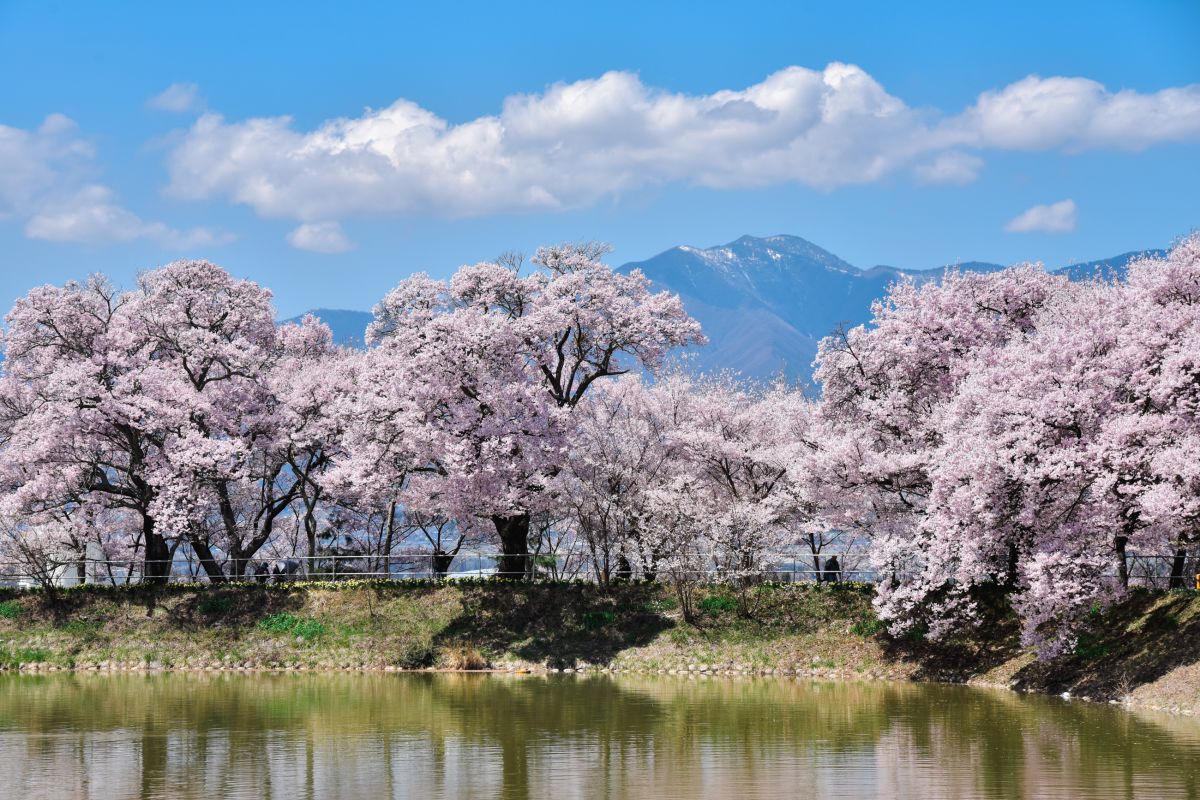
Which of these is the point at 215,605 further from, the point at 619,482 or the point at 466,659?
the point at 619,482

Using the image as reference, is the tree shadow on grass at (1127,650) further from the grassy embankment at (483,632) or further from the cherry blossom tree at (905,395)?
the cherry blossom tree at (905,395)

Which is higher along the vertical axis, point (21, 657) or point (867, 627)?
point (867, 627)

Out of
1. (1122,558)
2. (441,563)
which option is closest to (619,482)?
(441,563)

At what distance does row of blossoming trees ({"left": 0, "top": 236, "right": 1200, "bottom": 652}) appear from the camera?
37.7 metres

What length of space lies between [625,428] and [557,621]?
9.75 metres

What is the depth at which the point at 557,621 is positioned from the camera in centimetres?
4919

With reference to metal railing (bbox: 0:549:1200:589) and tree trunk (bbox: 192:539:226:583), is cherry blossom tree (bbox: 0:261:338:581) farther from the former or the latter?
metal railing (bbox: 0:549:1200:589)

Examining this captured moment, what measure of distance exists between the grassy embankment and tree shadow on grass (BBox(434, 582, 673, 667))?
0.07 metres

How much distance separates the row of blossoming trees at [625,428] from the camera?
124ft

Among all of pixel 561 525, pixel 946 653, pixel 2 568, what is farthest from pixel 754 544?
pixel 2 568

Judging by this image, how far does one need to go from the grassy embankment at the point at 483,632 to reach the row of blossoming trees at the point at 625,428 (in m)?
1.55

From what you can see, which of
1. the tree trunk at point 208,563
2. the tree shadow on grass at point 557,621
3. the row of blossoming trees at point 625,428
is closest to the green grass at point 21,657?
the row of blossoming trees at point 625,428

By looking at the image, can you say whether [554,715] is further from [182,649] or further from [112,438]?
[112,438]

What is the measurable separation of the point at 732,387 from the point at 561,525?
1137 centimetres
